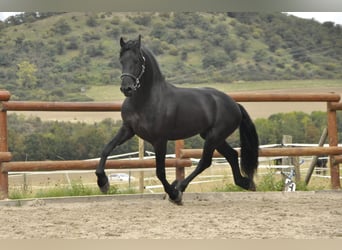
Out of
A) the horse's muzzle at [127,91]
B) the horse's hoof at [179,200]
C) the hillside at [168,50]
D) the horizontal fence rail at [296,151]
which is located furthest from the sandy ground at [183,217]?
the hillside at [168,50]

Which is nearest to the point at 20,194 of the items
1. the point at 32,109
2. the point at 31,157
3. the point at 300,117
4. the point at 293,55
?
the point at 32,109

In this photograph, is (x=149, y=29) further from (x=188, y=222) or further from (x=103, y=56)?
(x=188, y=222)

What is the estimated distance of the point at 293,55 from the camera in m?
23.7

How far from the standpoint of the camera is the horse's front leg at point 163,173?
18.3 feet

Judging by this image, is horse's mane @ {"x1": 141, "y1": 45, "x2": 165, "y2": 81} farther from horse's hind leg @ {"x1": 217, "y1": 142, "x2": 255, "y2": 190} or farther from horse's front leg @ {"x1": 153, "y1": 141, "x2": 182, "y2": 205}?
horse's hind leg @ {"x1": 217, "y1": 142, "x2": 255, "y2": 190}

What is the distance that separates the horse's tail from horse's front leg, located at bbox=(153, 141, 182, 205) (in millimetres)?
970

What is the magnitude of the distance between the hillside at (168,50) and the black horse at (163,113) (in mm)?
13198

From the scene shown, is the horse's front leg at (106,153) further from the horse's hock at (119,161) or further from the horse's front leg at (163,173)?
the horse's hock at (119,161)

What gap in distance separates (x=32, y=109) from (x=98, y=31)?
17.0 m

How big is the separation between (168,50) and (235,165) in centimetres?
1455

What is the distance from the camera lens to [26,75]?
22.8 m

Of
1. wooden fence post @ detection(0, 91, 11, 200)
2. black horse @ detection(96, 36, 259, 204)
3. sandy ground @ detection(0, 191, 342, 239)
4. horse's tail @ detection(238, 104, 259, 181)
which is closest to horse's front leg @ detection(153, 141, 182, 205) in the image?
black horse @ detection(96, 36, 259, 204)

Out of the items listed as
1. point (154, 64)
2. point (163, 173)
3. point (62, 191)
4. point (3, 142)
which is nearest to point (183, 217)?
point (163, 173)

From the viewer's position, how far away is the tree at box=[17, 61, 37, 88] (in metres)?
21.1
